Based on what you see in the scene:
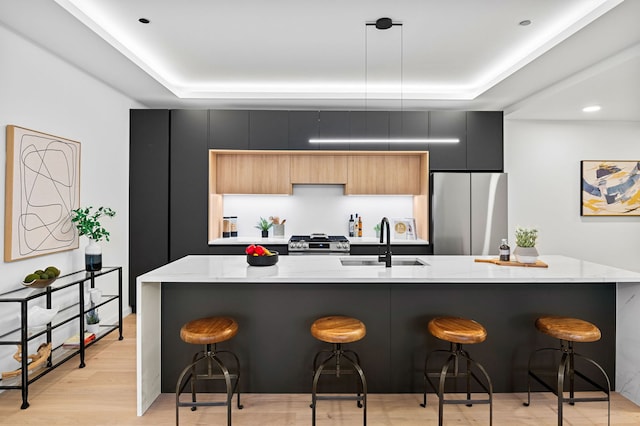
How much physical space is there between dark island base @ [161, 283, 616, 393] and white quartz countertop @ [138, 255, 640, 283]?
0.45ft

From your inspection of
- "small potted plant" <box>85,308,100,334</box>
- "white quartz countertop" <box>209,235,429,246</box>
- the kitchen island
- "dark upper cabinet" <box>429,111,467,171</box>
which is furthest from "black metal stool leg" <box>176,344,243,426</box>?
"dark upper cabinet" <box>429,111,467,171</box>

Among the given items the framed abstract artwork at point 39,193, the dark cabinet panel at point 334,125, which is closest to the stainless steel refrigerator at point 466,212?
the dark cabinet panel at point 334,125

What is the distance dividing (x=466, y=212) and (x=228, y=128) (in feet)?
10.5

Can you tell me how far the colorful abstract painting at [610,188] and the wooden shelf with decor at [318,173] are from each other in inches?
104

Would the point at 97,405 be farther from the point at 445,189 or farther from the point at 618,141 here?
the point at 618,141

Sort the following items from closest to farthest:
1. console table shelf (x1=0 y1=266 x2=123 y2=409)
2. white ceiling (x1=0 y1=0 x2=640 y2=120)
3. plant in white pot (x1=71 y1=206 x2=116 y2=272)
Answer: console table shelf (x1=0 y1=266 x2=123 y2=409), white ceiling (x1=0 y1=0 x2=640 y2=120), plant in white pot (x1=71 y1=206 x2=116 y2=272)

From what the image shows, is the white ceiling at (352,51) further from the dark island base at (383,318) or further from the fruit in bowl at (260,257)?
the dark island base at (383,318)

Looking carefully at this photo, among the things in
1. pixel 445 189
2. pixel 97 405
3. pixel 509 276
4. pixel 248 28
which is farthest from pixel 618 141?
pixel 97 405

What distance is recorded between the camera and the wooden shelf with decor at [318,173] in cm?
525

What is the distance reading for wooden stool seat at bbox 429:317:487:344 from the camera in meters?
2.32

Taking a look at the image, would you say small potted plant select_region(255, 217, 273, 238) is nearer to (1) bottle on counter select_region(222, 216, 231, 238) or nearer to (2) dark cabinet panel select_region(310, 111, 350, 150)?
(1) bottle on counter select_region(222, 216, 231, 238)

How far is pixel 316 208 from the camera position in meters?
5.59

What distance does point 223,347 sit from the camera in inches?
110

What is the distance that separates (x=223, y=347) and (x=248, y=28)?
257 cm
